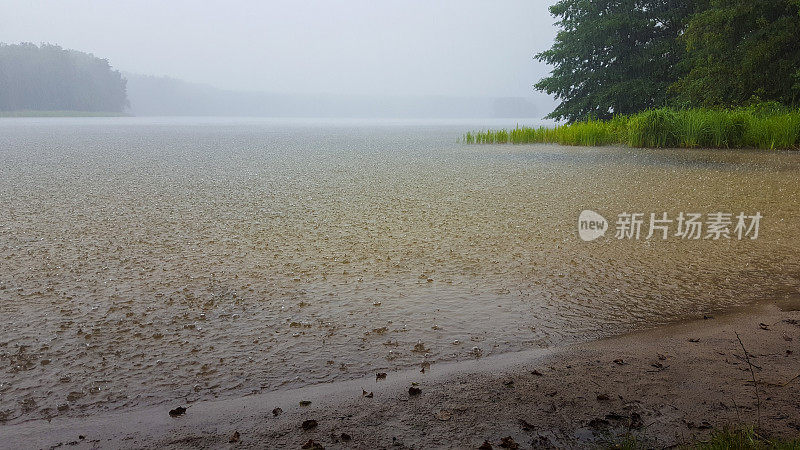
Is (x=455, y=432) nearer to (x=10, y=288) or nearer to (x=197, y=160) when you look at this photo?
(x=10, y=288)

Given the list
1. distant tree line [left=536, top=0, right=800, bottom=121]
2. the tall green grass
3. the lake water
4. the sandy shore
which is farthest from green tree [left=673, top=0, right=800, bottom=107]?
the sandy shore

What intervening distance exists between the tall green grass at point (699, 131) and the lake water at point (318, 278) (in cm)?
651

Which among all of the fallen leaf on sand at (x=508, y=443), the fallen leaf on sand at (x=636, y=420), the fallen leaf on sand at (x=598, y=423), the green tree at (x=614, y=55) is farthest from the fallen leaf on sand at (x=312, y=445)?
the green tree at (x=614, y=55)

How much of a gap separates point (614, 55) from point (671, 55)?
1977mm

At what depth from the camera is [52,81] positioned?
7744 centimetres

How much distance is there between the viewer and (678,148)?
38.8ft

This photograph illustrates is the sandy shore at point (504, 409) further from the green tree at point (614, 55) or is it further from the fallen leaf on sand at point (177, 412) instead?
the green tree at point (614, 55)

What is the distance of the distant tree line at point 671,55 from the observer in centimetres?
1468

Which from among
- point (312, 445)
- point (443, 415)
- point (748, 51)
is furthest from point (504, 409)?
point (748, 51)

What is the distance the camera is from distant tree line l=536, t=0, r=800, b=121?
48.2ft

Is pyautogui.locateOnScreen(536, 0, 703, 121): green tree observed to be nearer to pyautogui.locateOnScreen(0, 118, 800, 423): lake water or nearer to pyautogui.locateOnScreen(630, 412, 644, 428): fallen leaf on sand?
pyautogui.locateOnScreen(0, 118, 800, 423): lake water

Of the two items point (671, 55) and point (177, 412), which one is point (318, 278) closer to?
point (177, 412)

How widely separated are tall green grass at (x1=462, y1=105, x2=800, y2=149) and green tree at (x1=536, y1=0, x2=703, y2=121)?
600 cm

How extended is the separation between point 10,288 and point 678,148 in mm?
12111
